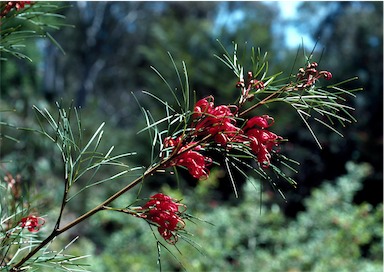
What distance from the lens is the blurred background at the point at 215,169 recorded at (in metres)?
3.02

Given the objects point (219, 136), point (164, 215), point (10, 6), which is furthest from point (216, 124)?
point (10, 6)

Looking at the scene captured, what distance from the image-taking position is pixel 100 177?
5.59m

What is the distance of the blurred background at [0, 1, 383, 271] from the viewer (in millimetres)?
3020

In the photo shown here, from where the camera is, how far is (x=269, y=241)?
3.40 meters

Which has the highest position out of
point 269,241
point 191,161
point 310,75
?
point 310,75

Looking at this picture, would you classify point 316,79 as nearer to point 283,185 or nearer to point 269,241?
point 269,241

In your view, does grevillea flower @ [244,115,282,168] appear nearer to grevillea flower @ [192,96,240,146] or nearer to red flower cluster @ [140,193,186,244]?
grevillea flower @ [192,96,240,146]

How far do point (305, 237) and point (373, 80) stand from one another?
11.4 feet

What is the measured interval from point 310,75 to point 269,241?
286cm

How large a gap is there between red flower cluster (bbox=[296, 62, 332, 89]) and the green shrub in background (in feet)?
7.15

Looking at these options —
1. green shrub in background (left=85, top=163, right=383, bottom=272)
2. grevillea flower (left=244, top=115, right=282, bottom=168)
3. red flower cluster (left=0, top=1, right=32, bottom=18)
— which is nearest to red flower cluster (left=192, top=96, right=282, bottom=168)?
grevillea flower (left=244, top=115, right=282, bottom=168)

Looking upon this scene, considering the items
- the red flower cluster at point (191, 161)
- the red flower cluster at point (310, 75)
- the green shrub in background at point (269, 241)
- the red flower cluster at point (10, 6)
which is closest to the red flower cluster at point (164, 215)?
the red flower cluster at point (191, 161)

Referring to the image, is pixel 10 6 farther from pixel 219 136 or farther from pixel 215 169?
pixel 215 169

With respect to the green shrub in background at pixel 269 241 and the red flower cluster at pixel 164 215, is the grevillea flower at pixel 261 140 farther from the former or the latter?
the green shrub in background at pixel 269 241
